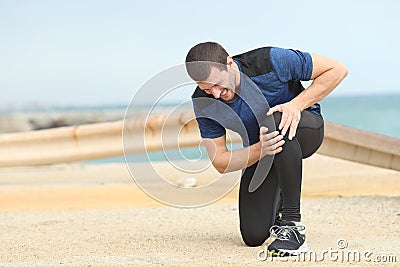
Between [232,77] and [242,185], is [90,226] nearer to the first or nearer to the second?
[242,185]

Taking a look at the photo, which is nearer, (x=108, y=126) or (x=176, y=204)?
(x=176, y=204)

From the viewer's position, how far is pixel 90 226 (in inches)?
138

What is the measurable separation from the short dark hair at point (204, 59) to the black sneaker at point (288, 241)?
2.14 feet

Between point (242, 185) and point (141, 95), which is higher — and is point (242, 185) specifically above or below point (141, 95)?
below

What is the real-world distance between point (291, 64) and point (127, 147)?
1665 mm

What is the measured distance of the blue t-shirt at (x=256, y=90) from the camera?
2689 millimetres

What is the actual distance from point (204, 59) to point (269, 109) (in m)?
0.36

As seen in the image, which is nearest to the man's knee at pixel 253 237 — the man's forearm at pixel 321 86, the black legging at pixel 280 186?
the black legging at pixel 280 186

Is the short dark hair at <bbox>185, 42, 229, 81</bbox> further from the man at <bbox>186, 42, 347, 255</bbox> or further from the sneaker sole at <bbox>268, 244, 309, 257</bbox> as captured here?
the sneaker sole at <bbox>268, 244, 309, 257</bbox>

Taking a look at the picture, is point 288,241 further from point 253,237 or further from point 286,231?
point 253,237

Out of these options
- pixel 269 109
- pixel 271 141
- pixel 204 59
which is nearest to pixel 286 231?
pixel 271 141

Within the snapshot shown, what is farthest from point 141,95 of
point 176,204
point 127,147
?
point 127,147

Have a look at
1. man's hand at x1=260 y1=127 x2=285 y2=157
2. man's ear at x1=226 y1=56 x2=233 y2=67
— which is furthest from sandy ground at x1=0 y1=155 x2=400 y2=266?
man's ear at x1=226 y1=56 x2=233 y2=67

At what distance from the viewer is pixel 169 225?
3506 mm
